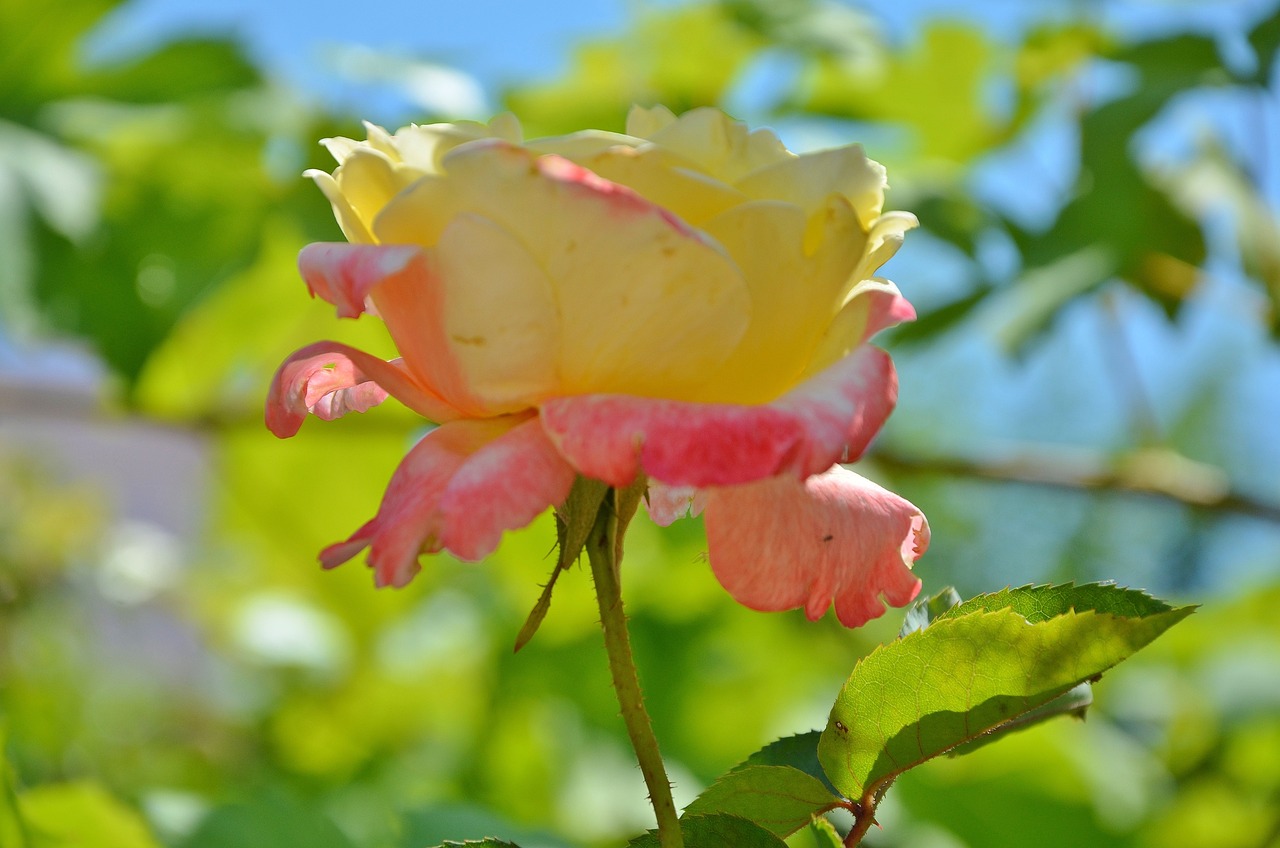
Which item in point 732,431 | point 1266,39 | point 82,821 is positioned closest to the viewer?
point 732,431

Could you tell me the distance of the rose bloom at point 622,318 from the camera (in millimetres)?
183

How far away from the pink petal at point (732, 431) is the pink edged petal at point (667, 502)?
0.05 metres

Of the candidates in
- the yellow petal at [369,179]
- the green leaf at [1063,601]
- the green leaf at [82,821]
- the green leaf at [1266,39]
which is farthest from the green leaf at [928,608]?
the green leaf at [1266,39]

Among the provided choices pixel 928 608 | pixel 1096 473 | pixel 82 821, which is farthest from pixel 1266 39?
pixel 82 821

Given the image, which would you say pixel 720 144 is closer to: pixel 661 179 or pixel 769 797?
pixel 661 179

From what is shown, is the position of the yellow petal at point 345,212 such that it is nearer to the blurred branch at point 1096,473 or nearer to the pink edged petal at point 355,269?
the pink edged petal at point 355,269

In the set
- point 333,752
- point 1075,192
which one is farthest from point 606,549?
point 333,752

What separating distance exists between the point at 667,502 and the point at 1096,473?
68 cm

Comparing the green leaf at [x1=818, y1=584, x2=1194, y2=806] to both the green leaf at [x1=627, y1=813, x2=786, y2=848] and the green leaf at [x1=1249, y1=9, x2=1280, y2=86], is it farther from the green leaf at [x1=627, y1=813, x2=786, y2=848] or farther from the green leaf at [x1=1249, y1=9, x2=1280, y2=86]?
the green leaf at [x1=1249, y1=9, x2=1280, y2=86]

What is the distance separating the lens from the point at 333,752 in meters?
1.30

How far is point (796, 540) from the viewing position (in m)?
0.20

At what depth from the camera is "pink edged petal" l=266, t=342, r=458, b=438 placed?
0.69 ft

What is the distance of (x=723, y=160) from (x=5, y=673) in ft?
5.17

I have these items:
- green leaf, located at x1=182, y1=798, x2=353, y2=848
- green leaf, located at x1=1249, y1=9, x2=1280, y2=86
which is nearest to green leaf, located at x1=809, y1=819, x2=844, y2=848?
green leaf, located at x1=182, y1=798, x2=353, y2=848
